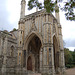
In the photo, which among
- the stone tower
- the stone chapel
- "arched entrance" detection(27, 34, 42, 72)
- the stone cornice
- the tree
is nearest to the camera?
the tree

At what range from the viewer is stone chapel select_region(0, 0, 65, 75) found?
16.2 meters

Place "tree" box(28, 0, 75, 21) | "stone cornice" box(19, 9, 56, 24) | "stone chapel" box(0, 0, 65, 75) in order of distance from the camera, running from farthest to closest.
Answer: "stone cornice" box(19, 9, 56, 24) < "stone chapel" box(0, 0, 65, 75) < "tree" box(28, 0, 75, 21)

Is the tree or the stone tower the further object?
the stone tower

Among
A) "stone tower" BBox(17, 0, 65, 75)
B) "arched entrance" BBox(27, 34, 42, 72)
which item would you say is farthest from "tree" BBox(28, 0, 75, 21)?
"arched entrance" BBox(27, 34, 42, 72)

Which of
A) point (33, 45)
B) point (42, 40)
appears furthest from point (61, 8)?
point (33, 45)

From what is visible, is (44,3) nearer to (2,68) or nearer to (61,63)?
(61,63)

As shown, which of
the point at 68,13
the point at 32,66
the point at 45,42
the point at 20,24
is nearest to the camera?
the point at 68,13

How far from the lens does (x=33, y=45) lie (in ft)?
75.4

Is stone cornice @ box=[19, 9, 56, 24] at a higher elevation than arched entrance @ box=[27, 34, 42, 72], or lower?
higher

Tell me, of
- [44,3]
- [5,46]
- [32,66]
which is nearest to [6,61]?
[5,46]

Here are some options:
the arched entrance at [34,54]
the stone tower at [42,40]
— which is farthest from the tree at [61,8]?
the arched entrance at [34,54]

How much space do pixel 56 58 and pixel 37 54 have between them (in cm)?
524

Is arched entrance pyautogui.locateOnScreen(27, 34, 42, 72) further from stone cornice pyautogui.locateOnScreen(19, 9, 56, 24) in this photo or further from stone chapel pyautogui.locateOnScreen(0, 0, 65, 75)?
stone cornice pyautogui.locateOnScreen(19, 9, 56, 24)

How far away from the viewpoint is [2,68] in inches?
738
